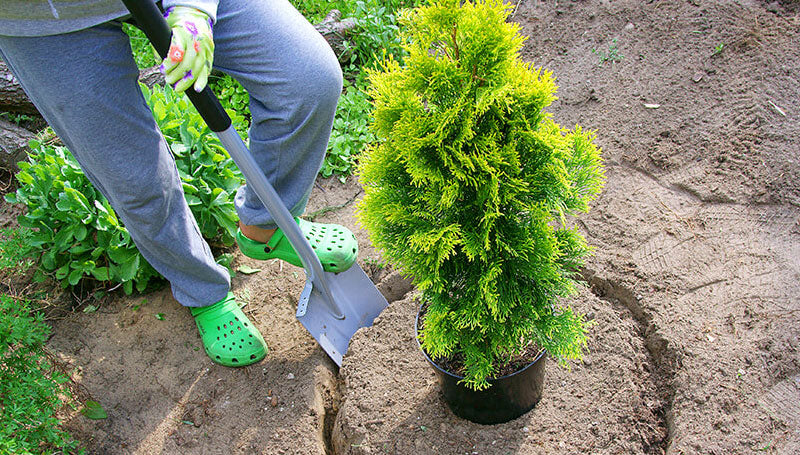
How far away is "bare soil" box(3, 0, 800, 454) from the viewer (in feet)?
8.41

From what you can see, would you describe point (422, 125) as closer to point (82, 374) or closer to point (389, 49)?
point (82, 374)

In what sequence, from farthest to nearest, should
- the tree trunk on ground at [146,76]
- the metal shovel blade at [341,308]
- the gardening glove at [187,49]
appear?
1. the tree trunk on ground at [146,76]
2. the metal shovel blade at [341,308]
3. the gardening glove at [187,49]

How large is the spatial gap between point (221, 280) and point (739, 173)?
283cm

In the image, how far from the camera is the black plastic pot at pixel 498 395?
2436 millimetres

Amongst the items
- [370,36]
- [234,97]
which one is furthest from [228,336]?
[370,36]

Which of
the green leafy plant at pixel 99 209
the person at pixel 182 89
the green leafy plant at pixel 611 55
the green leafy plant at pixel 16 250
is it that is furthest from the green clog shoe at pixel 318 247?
the green leafy plant at pixel 611 55

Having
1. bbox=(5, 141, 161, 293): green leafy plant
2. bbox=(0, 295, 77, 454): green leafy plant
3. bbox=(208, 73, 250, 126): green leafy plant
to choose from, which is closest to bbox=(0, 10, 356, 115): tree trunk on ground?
bbox=(208, 73, 250, 126): green leafy plant

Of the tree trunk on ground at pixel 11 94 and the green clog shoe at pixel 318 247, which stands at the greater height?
the green clog shoe at pixel 318 247

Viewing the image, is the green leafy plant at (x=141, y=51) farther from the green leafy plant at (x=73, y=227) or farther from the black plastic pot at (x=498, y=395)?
the black plastic pot at (x=498, y=395)

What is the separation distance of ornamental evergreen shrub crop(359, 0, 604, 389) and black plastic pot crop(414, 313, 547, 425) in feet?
0.29

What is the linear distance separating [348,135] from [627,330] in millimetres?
→ 2332

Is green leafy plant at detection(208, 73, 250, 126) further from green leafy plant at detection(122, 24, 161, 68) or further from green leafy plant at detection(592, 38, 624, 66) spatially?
green leafy plant at detection(592, 38, 624, 66)

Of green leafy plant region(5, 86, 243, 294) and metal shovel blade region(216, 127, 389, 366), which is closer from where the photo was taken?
metal shovel blade region(216, 127, 389, 366)

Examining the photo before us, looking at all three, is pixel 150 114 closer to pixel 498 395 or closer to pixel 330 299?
pixel 330 299
